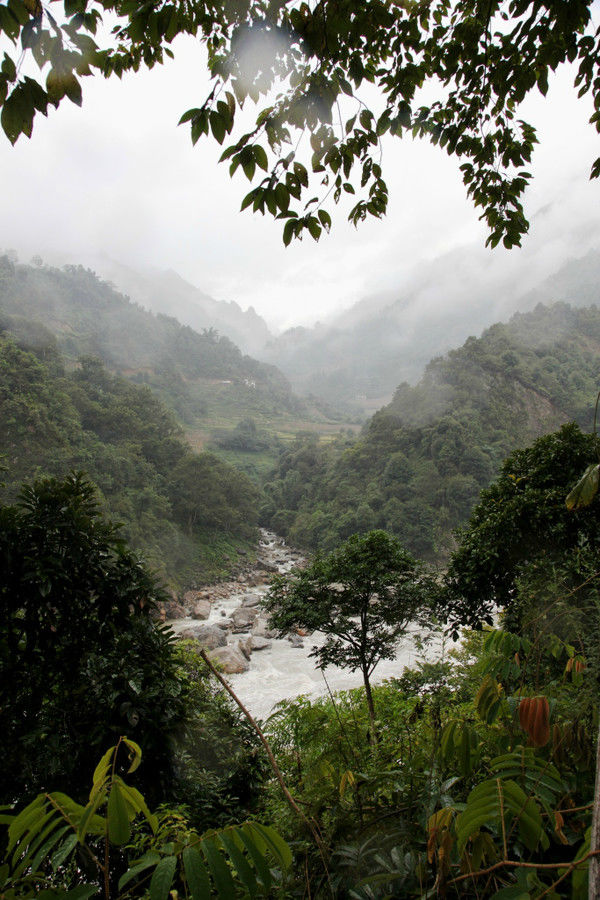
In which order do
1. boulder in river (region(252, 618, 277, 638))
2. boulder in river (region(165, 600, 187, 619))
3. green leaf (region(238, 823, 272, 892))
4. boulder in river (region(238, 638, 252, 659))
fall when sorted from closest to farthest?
green leaf (region(238, 823, 272, 892)), boulder in river (region(238, 638, 252, 659)), boulder in river (region(252, 618, 277, 638)), boulder in river (region(165, 600, 187, 619))

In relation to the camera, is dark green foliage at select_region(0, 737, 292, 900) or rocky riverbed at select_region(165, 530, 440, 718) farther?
rocky riverbed at select_region(165, 530, 440, 718)

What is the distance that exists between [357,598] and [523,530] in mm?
3170

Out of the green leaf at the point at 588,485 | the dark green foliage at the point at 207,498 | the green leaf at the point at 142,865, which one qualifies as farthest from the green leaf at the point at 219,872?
the dark green foliage at the point at 207,498

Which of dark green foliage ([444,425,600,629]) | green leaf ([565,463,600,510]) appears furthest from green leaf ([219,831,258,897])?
dark green foliage ([444,425,600,629])

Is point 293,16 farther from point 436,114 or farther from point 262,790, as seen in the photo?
point 262,790

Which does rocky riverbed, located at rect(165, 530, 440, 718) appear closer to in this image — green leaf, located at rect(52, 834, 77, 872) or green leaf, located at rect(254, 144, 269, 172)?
green leaf, located at rect(52, 834, 77, 872)

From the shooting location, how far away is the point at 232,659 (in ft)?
46.0

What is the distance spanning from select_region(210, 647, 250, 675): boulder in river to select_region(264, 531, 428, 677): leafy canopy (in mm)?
6525

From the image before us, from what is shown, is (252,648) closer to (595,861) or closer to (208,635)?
(208,635)

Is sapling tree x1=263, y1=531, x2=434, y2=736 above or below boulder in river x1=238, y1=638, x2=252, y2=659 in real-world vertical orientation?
above

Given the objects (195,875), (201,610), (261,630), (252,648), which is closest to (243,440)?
(201,610)

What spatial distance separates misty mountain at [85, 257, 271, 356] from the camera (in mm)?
144625

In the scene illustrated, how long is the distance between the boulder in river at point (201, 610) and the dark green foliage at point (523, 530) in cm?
1484

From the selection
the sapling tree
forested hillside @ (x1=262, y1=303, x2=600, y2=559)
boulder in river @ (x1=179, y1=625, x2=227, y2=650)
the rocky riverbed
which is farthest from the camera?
forested hillside @ (x1=262, y1=303, x2=600, y2=559)
